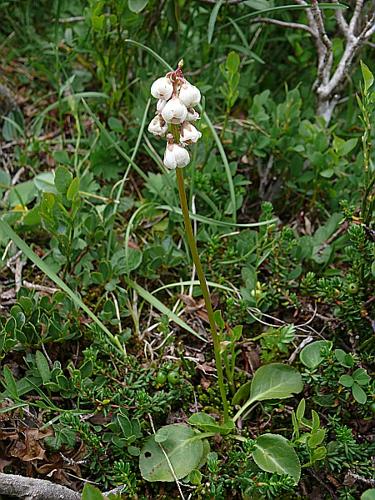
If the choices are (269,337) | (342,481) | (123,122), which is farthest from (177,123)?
(123,122)

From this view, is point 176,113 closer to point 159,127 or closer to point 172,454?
point 159,127

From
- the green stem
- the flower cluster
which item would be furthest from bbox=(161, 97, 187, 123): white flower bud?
the green stem

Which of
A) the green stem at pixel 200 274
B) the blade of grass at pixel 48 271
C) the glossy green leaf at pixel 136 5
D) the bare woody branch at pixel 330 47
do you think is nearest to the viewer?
the green stem at pixel 200 274

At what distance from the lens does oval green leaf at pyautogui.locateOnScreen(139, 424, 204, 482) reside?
1.71 meters

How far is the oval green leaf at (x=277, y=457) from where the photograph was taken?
5.40 ft

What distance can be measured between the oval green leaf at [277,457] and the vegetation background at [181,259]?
28mm

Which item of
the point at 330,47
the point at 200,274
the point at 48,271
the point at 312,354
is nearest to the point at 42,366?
the point at 48,271

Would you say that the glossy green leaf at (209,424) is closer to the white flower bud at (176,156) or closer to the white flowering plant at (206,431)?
the white flowering plant at (206,431)

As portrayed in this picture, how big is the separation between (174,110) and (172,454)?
0.90 meters

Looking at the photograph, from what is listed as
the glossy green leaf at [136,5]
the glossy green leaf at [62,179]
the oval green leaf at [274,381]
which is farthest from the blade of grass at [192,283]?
the glossy green leaf at [136,5]

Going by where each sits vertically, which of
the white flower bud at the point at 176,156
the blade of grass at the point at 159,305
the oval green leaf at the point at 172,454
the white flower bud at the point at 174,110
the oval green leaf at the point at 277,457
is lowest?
the oval green leaf at the point at 172,454

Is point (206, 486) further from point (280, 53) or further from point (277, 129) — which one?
Answer: point (280, 53)

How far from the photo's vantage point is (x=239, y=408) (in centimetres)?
189

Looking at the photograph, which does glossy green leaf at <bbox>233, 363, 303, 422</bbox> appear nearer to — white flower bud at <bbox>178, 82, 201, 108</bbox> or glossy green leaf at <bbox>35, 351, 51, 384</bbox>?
glossy green leaf at <bbox>35, 351, 51, 384</bbox>
